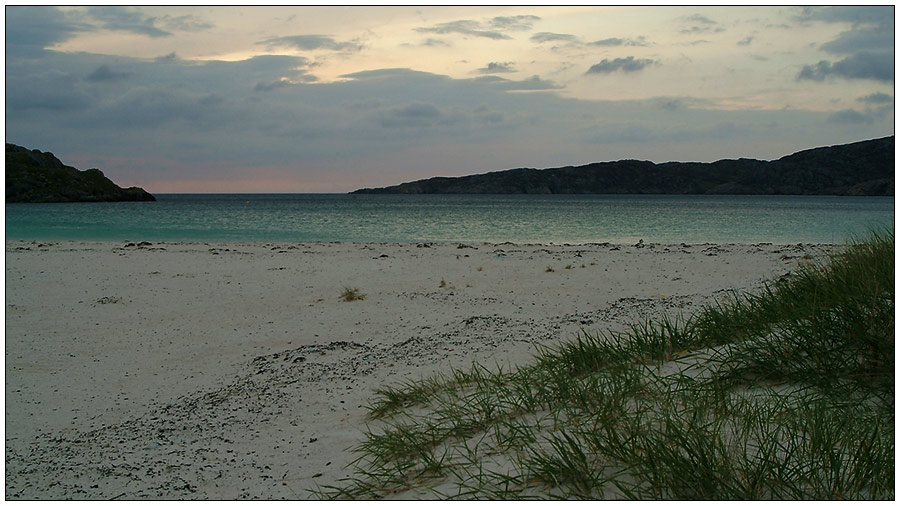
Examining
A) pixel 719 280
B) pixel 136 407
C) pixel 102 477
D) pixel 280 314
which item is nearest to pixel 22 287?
pixel 280 314

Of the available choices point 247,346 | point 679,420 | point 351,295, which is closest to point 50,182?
point 351,295

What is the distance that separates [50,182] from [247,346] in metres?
73.1

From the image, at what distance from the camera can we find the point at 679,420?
3061 millimetres

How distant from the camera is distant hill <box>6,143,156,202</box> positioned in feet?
212

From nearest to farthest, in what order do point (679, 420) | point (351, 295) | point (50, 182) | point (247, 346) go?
1. point (679, 420)
2. point (247, 346)
3. point (351, 295)
4. point (50, 182)

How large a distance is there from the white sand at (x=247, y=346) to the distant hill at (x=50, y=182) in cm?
5953

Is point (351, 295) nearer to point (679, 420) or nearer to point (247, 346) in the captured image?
point (247, 346)

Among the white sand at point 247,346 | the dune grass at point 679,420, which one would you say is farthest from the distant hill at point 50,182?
the dune grass at point 679,420

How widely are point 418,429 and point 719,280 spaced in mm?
7821

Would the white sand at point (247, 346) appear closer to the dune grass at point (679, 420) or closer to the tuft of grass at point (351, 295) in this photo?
the tuft of grass at point (351, 295)

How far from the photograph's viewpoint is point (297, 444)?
13.5 ft

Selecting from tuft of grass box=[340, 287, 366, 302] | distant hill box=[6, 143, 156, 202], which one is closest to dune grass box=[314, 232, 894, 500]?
tuft of grass box=[340, 287, 366, 302]

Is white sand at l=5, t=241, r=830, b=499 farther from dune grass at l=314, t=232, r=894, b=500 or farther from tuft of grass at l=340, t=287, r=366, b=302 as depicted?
dune grass at l=314, t=232, r=894, b=500

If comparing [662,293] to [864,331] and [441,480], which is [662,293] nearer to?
[864,331]
